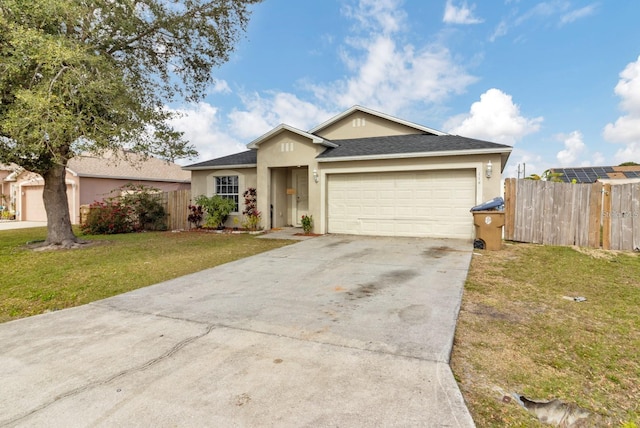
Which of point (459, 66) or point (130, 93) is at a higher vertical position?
point (459, 66)

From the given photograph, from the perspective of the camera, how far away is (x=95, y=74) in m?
7.45

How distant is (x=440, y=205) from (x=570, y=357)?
7.79 metres

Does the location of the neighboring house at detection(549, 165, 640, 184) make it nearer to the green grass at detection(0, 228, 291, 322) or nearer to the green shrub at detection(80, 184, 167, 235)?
the green grass at detection(0, 228, 291, 322)

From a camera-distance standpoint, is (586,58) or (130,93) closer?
(130,93)

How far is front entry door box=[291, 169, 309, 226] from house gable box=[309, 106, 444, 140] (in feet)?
8.43

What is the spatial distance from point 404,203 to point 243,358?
8.92 meters

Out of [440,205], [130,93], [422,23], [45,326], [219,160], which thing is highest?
[422,23]

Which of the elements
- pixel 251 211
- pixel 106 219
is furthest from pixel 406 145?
pixel 106 219

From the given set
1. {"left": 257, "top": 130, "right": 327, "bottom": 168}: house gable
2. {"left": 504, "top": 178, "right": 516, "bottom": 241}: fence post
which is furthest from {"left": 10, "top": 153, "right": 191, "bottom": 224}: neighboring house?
{"left": 504, "top": 178, "right": 516, "bottom": 241}: fence post

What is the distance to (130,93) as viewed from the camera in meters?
8.29

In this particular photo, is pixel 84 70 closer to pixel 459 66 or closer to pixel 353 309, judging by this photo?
pixel 353 309

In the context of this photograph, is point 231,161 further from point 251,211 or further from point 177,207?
point 177,207

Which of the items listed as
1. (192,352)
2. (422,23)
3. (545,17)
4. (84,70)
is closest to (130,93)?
(84,70)

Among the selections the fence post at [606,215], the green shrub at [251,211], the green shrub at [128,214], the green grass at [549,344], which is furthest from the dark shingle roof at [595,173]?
the green shrub at [128,214]
